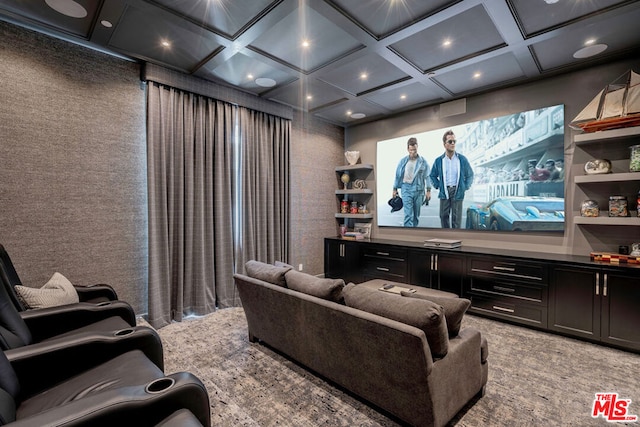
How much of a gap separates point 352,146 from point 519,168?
A: 9.32 feet

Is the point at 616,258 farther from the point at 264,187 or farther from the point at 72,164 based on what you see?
the point at 72,164

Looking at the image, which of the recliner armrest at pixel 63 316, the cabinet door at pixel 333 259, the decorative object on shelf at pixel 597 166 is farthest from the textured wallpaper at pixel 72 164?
the decorative object on shelf at pixel 597 166

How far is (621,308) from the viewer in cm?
270

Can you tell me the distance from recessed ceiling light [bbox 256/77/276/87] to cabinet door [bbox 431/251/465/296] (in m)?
3.09

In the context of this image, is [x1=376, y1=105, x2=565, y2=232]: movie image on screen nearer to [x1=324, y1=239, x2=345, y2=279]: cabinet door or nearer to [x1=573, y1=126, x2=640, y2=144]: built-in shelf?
[x1=573, y1=126, x2=640, y2=144]: built-in shelf

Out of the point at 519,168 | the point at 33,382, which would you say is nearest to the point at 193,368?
the point at 33,382

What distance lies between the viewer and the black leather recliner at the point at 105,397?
1029 mm

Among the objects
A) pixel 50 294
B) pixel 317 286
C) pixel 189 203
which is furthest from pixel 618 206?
pixel 50 294

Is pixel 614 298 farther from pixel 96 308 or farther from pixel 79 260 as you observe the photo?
pixel 79 260

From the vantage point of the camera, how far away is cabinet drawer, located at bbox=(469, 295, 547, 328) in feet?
10.3

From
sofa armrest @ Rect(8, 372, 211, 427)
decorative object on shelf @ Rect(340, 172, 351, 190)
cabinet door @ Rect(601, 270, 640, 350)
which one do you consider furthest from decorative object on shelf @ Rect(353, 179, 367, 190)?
sofa armrest @ Rect(8, 372, 211, 427)

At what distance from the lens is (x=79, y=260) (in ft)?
9.52

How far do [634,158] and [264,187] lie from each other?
4.21 meters

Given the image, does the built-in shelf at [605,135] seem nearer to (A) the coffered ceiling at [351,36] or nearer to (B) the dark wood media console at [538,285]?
(A) the coffered ceiling at [351,36]
